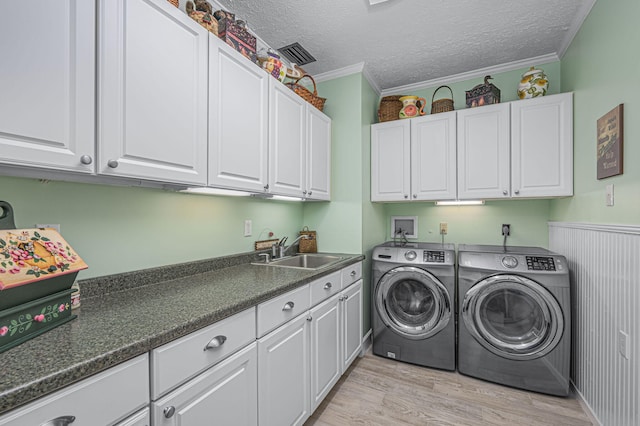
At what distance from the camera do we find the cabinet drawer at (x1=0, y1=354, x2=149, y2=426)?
1.94ft

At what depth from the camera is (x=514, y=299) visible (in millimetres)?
2105

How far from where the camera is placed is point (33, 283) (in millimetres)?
762

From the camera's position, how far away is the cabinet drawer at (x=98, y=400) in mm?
590

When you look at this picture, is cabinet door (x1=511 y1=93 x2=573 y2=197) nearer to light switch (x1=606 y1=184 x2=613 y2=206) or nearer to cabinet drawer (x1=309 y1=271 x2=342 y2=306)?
light switch (x1=606 y1=184 x2=613 y2=206)

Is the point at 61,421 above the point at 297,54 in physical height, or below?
below

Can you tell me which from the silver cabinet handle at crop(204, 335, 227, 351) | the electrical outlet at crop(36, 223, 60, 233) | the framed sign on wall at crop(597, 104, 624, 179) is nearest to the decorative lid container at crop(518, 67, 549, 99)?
the framed sign on wall at crop(597, 104, 624, 179)

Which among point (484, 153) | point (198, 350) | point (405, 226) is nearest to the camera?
point (198, 350)

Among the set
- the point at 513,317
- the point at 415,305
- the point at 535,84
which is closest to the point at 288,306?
the point at 415,305

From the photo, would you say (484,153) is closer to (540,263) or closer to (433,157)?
(433,157)

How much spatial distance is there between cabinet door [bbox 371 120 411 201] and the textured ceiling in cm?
57

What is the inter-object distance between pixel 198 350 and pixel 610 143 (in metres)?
2.27

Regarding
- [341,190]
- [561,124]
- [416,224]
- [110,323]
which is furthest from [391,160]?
[110,323]

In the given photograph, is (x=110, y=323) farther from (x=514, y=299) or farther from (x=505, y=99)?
(x=505, y=99)

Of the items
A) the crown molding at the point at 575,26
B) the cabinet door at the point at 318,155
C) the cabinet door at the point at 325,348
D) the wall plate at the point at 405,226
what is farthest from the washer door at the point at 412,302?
the crown molding at the point at 575,26
